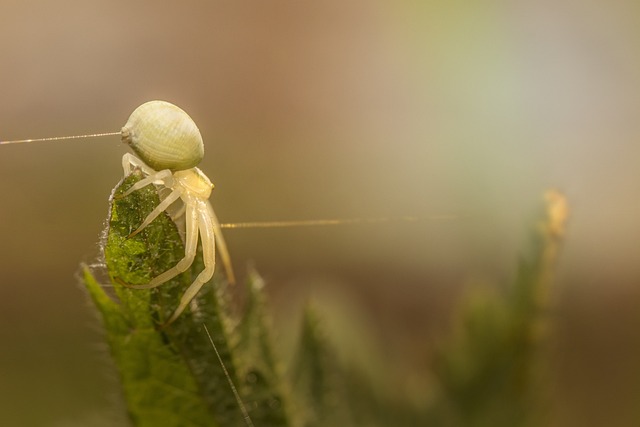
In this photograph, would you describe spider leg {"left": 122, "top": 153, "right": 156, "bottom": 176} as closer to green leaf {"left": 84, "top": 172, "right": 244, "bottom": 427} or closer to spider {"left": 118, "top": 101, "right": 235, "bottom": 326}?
spider {"left": 118, "top": 101, "right": 235, "bottom": 326}

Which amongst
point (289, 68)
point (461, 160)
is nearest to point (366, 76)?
point (289, 68)

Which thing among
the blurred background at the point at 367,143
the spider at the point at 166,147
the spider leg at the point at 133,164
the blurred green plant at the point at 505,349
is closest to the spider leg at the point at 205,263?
the spider at the point at 166,147

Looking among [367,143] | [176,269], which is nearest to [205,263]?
[176,269]

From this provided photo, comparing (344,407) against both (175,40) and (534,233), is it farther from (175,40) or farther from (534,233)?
(175,40)

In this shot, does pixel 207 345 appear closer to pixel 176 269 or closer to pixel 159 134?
pixel 176 269

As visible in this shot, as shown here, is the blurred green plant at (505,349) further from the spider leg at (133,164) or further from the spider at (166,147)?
the spider leg at (133,164)
